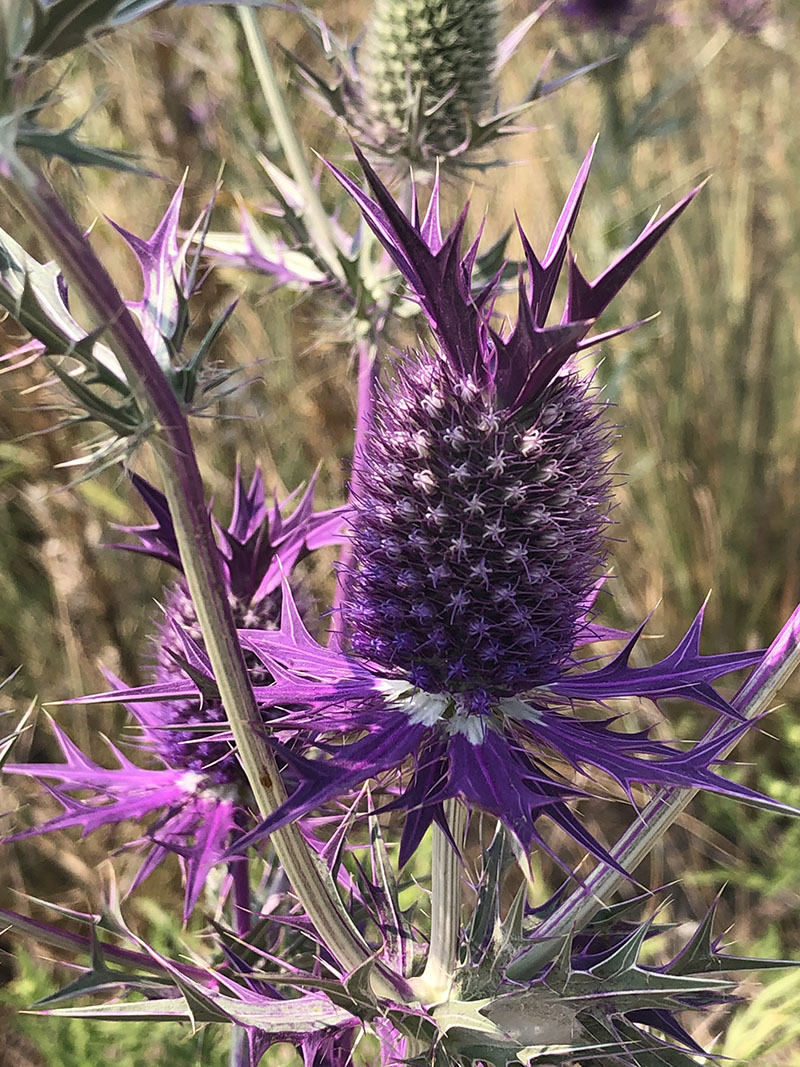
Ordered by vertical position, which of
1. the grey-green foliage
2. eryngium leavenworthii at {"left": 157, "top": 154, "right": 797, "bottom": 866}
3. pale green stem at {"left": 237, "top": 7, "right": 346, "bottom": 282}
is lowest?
the grey-green foliage

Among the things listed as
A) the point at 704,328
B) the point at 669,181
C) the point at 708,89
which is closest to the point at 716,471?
the point at 704,328

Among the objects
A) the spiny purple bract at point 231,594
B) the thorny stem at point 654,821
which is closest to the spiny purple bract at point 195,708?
the spiny purple bract at point 231,594

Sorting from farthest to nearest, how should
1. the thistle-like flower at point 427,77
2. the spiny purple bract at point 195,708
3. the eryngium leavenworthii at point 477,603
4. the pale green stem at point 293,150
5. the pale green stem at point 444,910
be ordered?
the thistle-like flower at point 427,77, the pale green stem at point 293,150, the spiny purple bract at point 195,708, the pale green stem at point 444,910, the eryngium leavenworthii at point 477,603

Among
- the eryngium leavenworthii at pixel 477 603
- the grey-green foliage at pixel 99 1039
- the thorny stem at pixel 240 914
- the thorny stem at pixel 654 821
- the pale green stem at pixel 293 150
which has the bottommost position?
the grey-green foliage at pixel 99 1039

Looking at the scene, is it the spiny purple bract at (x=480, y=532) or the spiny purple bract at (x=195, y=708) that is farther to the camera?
the spiny purple bract at (x=195, y=708)

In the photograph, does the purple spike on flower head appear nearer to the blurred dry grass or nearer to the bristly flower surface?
the bristly flower surface

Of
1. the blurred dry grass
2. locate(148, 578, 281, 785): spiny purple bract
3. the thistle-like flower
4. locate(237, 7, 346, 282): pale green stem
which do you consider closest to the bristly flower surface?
locate(148, 578, 281, 785): spiny purple bract

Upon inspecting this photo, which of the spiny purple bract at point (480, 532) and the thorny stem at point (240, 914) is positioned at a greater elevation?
the spiny purple bract at point (480, 532)

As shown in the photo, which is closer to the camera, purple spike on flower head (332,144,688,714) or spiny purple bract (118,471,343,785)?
purple spike on flower head (332,144,688,714)

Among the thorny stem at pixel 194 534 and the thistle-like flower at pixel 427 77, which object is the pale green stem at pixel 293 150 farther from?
the thorny stem at pixel 194 534
